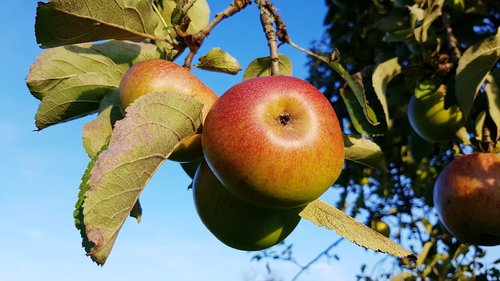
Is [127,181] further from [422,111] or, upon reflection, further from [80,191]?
[422,111]

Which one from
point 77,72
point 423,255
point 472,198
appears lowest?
point 423,255

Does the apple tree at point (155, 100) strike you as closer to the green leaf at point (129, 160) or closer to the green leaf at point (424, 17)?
the green leaf at point (129, 160)

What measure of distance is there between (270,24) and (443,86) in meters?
1.25

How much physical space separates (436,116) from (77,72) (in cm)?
137

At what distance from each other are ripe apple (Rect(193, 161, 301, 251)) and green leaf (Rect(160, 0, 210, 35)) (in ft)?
1.12

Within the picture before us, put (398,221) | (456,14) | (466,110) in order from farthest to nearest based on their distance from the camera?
(398,221)
(456,14)
(466,110)

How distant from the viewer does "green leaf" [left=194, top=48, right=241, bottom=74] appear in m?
0.97

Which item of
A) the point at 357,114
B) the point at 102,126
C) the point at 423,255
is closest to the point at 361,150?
the point at 357,114

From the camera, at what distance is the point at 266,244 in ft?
2.88

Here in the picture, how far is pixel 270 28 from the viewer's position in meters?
0.90

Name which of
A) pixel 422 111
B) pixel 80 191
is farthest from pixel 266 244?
pixel 422 111

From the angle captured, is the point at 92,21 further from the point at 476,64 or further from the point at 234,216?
the point at 476,64

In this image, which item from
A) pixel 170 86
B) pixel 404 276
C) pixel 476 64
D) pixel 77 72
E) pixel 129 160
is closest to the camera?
pixel 129 160

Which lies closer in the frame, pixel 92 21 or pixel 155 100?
pixel 155 100
